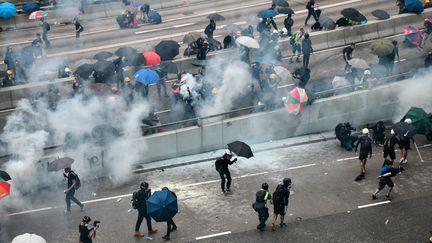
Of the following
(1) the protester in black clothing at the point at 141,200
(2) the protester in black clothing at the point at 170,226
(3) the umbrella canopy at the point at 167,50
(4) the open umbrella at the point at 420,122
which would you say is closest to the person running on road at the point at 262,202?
(2) the protester in black clothing at the point at 170,226

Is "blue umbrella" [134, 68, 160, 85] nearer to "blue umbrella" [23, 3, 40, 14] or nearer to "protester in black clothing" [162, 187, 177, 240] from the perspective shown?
"protester in black clothing" [162, 187, 177, 240]

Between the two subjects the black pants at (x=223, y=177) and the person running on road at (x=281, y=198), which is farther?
the black pants at (x=223, y=177)

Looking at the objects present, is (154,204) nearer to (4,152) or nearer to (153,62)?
(4,152)

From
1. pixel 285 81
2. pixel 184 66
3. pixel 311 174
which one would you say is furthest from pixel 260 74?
pixel 311 174

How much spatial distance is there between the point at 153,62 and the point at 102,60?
1.81 metres

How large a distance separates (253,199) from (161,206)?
3.62m

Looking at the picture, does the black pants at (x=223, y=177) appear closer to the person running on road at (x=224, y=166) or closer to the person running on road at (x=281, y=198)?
the person running on road at (x=224, y=166)

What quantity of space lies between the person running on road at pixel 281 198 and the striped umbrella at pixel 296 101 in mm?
4850

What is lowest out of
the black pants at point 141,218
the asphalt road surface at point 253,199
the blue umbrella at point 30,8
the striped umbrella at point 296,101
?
the asphalt road surface at point 253,199

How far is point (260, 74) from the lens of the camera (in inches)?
882

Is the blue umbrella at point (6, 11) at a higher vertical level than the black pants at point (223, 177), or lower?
higher

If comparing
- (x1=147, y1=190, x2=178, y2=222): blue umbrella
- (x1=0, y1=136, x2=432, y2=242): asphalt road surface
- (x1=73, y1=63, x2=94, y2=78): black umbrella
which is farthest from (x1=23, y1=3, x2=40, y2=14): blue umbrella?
(x1=147, y1=190, x2=178, y2=222): blue umbrella

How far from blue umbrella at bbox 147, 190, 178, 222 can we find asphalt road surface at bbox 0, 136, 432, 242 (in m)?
1.30

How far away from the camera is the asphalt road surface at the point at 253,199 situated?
614 inches
